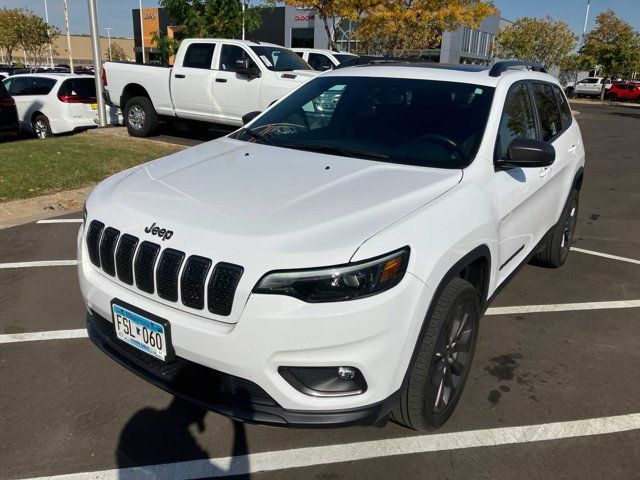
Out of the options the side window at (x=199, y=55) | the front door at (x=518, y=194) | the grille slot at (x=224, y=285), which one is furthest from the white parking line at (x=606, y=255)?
the side window at (x=199, y=55)

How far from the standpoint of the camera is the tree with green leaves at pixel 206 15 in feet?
59.8

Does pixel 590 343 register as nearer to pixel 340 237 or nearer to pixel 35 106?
pixel 340 237

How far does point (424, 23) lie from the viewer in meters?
21.2

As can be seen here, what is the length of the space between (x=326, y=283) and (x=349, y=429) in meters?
1.09

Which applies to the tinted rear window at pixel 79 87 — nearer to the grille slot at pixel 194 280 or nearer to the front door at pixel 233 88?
the front door at pixel 233 88

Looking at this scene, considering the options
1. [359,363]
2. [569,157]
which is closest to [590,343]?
[569,157]

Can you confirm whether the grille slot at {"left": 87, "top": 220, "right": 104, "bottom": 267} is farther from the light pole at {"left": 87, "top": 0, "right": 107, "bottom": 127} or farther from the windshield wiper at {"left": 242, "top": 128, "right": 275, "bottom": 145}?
the light pole at {"left": 87, "top": 0, "right": 107, "bottom": 127}

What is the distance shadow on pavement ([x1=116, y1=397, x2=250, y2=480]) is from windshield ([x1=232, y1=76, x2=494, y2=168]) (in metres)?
1.69

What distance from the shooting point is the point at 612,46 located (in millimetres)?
44438

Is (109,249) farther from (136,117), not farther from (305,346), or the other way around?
(136,117)

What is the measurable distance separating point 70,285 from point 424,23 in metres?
19.8

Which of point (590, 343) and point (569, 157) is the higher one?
point (569, 157)

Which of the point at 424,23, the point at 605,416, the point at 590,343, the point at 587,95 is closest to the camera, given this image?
the point at 605,416

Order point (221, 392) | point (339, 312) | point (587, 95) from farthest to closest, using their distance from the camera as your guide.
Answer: point (587, 95), point (221, 392), point (339, 312)
